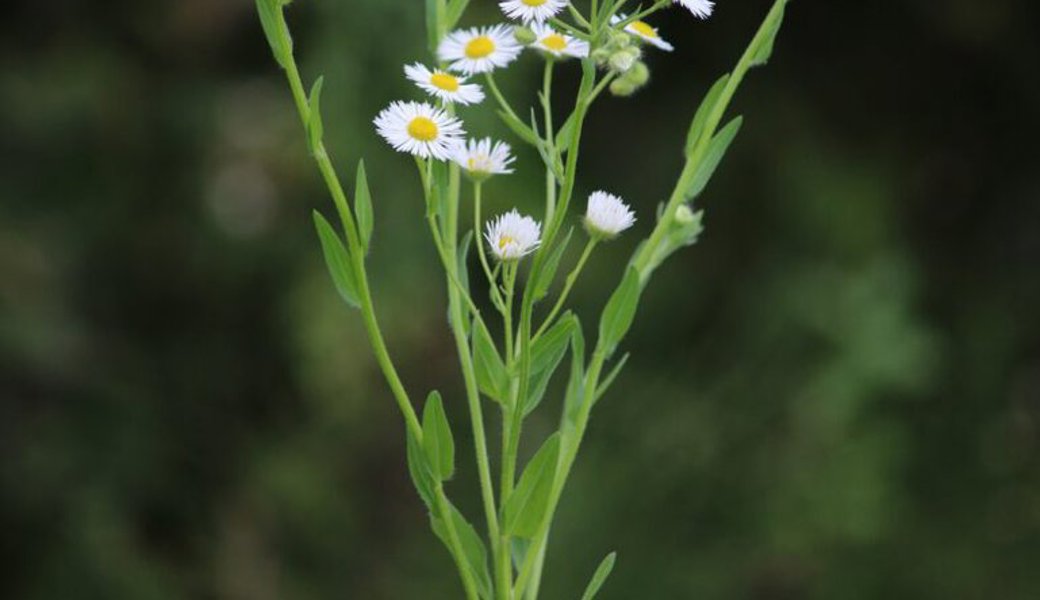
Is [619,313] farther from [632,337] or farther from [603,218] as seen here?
[632,337]

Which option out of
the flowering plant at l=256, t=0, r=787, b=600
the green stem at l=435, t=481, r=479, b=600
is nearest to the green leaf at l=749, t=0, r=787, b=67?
the flowering plant at l=256, t=0, r=787, b=600

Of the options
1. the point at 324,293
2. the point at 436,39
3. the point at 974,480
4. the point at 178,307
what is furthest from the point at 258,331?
the point at 436,39

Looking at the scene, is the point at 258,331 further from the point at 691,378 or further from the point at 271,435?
the point at 691,378

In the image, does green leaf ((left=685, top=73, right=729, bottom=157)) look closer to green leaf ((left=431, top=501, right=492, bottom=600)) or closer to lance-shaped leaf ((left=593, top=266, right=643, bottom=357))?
lance-shaped leaf ((left=593, top=266, right=643, bottom=357))

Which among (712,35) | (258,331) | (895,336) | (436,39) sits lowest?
(436,39)

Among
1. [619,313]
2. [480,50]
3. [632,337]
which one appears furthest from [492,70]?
[632,337]

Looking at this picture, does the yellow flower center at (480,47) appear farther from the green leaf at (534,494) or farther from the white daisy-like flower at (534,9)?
the green leaf at (534,494)
